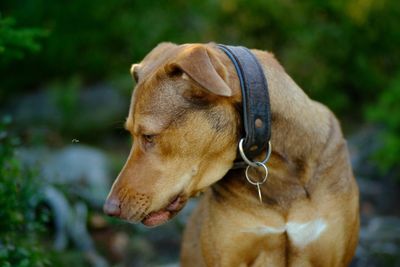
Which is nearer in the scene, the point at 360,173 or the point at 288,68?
the point at 360,173

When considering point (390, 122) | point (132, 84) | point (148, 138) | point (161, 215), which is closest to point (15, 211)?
point (161, 215)

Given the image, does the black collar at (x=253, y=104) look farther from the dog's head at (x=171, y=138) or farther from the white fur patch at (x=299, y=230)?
the white fur patch at (x=299, y=230)

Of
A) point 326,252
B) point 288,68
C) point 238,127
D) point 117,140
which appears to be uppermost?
point 238,127

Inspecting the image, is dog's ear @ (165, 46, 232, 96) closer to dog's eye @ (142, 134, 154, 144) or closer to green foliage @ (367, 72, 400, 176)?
dog's eye @ (142, 134, 154, 144)

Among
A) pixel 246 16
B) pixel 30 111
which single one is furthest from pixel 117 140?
pixel 246 16

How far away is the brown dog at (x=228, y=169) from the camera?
3787 mm

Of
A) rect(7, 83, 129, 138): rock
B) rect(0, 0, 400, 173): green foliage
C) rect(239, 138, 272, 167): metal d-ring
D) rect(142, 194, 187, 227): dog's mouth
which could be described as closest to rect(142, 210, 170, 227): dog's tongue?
rect(142, 194, 187, 227): dog's mouth

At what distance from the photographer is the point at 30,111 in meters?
8.98

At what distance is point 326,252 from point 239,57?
1191 millimetres

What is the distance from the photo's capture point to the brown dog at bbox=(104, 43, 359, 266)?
3787mm

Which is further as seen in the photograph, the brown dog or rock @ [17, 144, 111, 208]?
rock @ [17, 144, 111, 208]

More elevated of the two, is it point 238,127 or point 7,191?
point 238,127

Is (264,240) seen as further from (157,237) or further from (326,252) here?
(157,237)

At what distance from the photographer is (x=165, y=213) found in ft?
12.9
